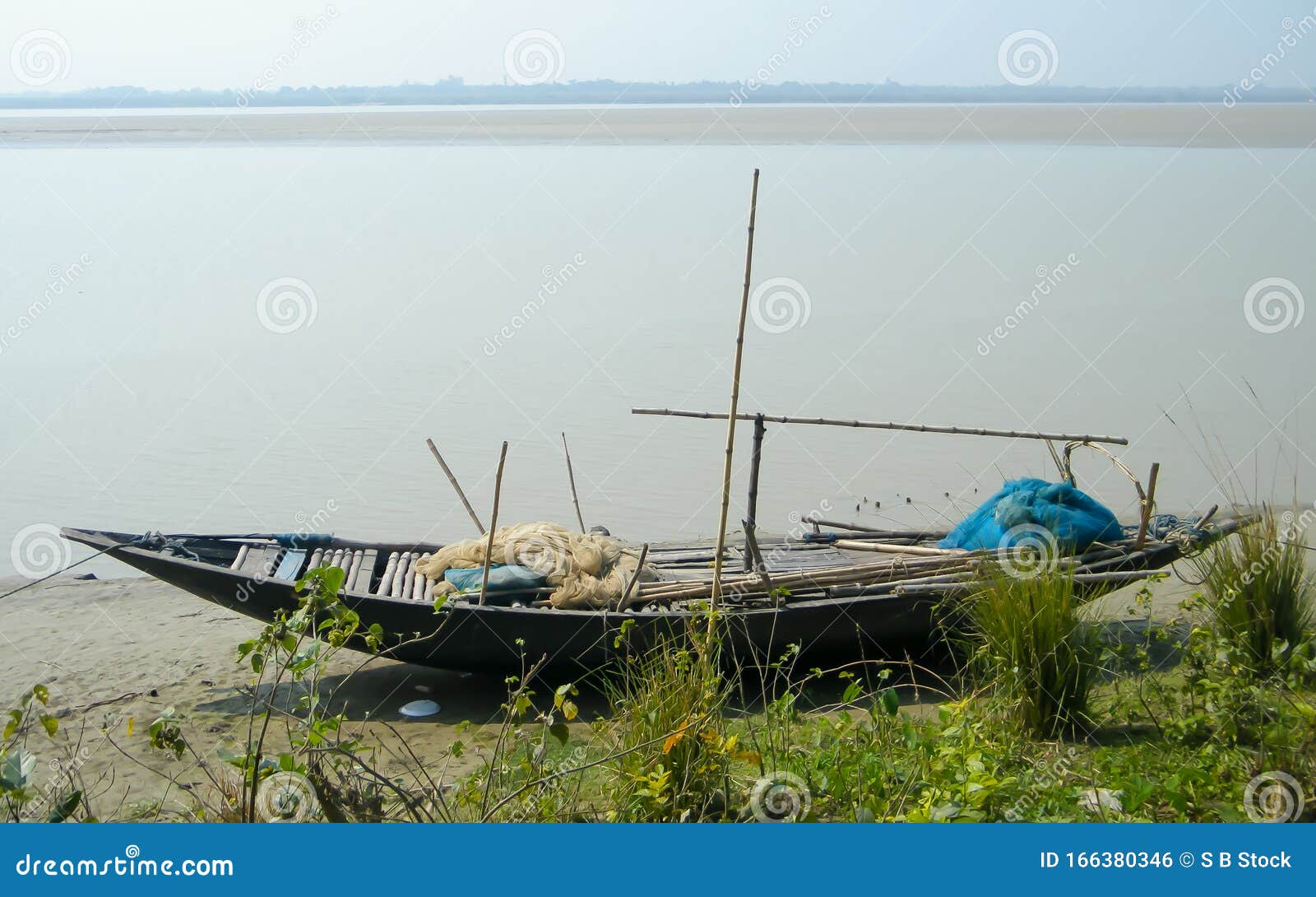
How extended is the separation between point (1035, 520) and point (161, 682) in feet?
15.7

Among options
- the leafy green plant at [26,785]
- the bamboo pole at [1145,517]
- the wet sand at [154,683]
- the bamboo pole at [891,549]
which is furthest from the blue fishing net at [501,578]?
the bamboo pole at [1145,517]

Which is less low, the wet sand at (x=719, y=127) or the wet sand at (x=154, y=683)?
the wet sand at (x=719, y=127)

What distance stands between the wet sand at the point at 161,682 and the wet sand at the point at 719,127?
25.5m

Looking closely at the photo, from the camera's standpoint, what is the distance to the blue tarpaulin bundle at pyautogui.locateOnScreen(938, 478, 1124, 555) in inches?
240

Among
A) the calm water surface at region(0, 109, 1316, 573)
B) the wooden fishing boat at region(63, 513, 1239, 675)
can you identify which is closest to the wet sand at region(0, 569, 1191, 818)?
the wooden fishing boat at region(63, 513, 1239, 675)

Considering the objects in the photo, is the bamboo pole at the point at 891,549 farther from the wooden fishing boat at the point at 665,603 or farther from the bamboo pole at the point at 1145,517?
the bamboo pole at the point at 1145,517

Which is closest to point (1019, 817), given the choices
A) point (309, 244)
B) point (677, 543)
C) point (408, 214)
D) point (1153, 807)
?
point (1153, 807)

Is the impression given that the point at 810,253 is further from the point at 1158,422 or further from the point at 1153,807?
the point at 1153,807

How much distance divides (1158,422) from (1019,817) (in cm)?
823

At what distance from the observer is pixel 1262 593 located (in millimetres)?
4922

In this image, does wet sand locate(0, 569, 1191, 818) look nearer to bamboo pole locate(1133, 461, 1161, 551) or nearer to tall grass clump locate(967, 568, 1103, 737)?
bamboo pole locate(1133, 461, 1161, 551)

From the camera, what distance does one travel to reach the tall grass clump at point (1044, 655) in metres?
4.69

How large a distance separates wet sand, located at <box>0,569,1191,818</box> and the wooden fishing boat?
35 cm

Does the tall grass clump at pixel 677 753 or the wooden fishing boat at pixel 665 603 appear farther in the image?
the wooden fishing boat at pixel 665 603
